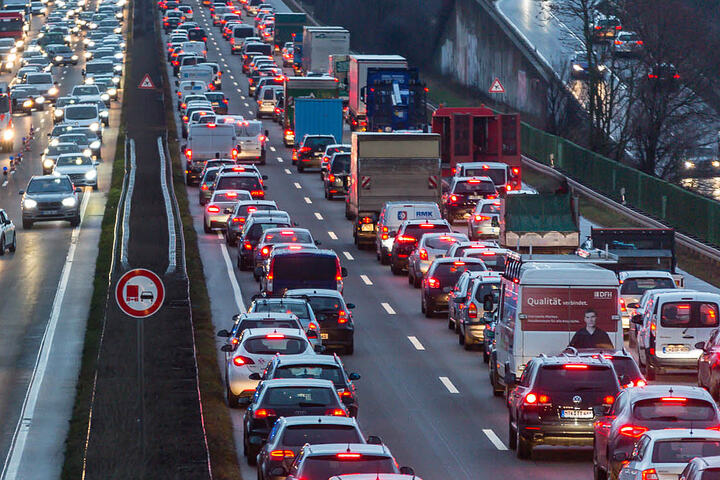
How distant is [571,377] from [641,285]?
13.4 meters

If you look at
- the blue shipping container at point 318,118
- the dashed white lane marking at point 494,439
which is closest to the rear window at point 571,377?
the dashed white lane marking at point 494,439

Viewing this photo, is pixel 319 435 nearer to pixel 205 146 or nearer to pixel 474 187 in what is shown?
pixel 474 187

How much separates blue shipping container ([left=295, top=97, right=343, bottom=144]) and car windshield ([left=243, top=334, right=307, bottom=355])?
49.2 meters

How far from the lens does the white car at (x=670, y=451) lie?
18062mm

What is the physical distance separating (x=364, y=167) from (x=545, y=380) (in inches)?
1143

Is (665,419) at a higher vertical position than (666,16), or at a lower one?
lower

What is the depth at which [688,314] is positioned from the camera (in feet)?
103

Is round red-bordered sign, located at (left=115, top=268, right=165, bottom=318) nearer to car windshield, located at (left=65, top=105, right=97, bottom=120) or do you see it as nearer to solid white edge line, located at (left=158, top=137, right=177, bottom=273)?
solid white edge line, located at (left=158, top=137, right=177, bottom=273)

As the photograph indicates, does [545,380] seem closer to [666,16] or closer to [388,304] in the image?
[388,304]

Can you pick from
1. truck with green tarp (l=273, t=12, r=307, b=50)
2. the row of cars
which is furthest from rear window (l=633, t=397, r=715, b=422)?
truck with green tarp (l=273, t=12, r=307, b=50)

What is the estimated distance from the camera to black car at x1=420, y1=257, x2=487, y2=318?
3912 cm

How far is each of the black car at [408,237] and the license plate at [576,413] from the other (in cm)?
2305

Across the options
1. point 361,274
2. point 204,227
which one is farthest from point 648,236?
point 204,227

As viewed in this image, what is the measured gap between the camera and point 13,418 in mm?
29578
